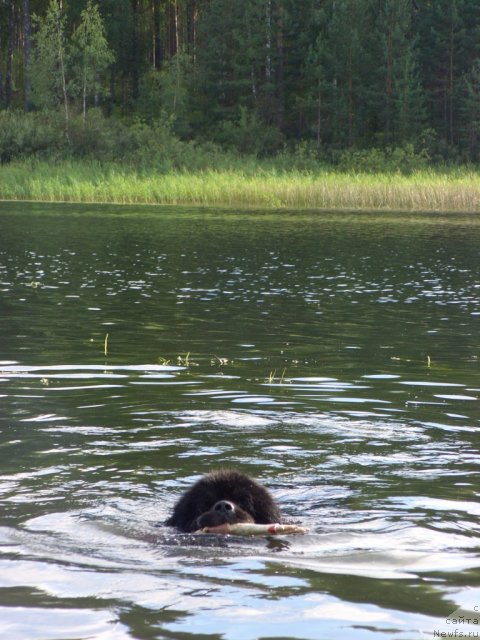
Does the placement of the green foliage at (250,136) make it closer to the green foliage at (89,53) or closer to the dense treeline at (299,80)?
the dense treeline at (299,80)

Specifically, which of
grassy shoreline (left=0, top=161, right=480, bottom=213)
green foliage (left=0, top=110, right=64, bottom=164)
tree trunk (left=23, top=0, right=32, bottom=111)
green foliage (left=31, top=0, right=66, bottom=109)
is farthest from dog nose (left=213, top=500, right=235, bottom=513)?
tree trunk (left=23, top=0, right=32, bottom=111)

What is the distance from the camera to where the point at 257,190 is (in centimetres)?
4000

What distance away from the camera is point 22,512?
6348 millimetres

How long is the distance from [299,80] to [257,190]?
2988 cm

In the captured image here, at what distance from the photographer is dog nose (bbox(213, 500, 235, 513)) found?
17.9ft

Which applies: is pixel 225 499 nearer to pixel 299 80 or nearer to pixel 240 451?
pixel 240 451

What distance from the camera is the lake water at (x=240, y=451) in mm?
4770

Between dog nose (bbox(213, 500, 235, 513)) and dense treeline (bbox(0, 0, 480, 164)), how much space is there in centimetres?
5450

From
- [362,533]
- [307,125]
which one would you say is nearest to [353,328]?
[362,533]

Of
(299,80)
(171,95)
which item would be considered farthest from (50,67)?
(299,80)

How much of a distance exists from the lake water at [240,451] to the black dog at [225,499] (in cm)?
12

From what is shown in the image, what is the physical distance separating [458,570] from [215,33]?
65516mm

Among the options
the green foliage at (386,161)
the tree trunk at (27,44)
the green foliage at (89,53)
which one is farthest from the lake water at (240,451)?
the tree trunk at (27,44)

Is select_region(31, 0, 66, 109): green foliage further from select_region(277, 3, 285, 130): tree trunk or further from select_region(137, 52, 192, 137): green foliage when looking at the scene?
select_region(277, 3, 285, 130): tree trunk
